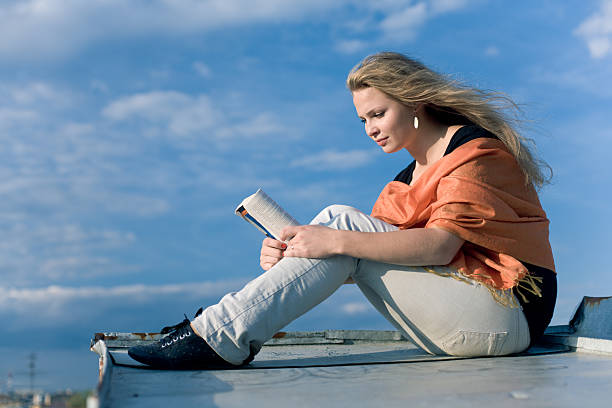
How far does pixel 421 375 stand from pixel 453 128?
1136 millimetres

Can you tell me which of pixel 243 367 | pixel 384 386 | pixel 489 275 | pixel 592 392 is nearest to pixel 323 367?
pixel 243 367

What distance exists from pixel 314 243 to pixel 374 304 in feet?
1.60

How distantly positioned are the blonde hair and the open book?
683mm

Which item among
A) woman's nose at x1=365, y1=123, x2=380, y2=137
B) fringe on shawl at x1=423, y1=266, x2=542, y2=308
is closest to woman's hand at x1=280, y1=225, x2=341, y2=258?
fringe on shawl at x1=423, y1=266, x2=542, y2=308

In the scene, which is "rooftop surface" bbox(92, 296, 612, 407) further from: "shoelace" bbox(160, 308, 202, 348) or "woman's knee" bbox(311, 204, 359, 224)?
"woman's knee" bbox(311, 204, 359, 224)

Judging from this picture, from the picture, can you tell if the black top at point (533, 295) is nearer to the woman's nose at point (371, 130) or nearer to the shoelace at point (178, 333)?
→ the woman's nose at point (371, 130)

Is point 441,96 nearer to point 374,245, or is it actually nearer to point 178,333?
point 374,245

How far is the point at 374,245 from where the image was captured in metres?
2.08

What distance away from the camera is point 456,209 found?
7.12 feet

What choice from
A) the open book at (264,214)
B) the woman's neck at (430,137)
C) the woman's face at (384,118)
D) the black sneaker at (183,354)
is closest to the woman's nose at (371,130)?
the woman's face at (384,118)

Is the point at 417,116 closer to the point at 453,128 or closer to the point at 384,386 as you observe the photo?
the point at 453,128

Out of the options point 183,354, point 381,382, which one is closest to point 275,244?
point 183,354

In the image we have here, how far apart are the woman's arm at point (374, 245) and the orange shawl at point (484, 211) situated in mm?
92

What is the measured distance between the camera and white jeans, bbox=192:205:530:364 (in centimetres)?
201
